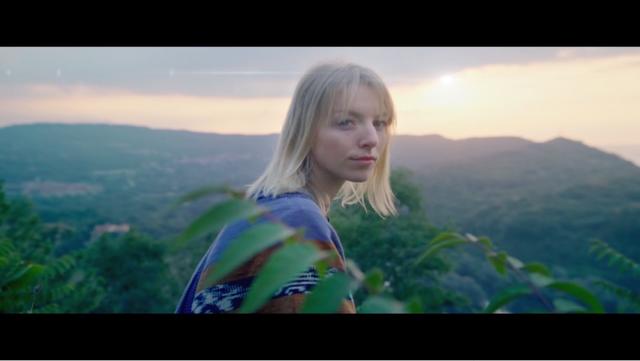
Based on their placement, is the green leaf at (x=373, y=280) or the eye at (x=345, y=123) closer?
the green leaf at (x=373, y=280)

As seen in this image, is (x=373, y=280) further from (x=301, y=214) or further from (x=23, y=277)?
(x=23, y=277)

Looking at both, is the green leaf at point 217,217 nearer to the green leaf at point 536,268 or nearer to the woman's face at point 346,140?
the green leaf at point 536,268

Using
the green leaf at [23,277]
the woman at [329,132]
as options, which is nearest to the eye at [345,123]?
the woman at [329,132]

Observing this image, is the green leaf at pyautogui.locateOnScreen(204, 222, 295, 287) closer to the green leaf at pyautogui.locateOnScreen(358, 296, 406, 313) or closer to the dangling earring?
the green leaf at pyautogui.locateOnScreen(358, 296, 406, 313)

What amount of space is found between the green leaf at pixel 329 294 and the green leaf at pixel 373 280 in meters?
0.03

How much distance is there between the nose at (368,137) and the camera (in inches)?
31.7

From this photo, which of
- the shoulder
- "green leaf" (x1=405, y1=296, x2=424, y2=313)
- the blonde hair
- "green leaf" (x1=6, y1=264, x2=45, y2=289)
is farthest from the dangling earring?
"green leaf" (x1=6, y1=264, x2=45, y2=289)

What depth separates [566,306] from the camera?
26 centimetres

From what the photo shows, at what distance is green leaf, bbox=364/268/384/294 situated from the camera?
25cm

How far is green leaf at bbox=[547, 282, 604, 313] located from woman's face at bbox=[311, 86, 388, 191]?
56 cm
